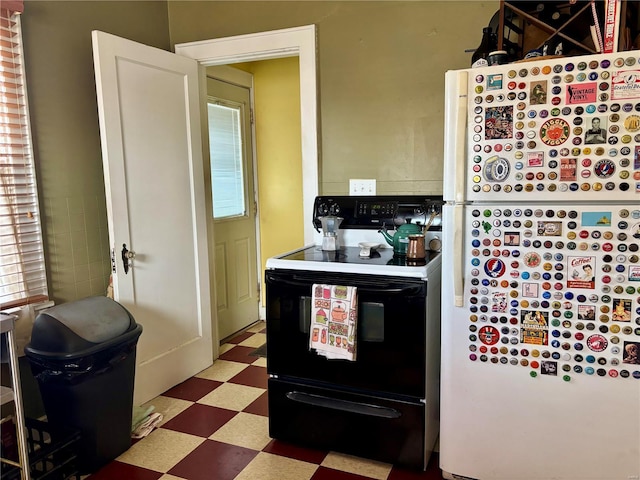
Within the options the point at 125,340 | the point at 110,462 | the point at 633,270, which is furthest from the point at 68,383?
the point at 633,270

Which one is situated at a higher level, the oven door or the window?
the window

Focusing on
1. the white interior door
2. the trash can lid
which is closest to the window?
the white interior door

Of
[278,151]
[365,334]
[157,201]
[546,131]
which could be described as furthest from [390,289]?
[278,151]

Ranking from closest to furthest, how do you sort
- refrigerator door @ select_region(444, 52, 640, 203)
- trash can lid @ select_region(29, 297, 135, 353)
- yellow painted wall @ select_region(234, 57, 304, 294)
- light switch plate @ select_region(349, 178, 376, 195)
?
refrigerator door @ select_region(444, 52, 640, 203)
trash can lid @ select_region(29, 297, 135, 353)
light switch plate @ select_region(349, 178, 376, 195)
yellow painted wall @ select_region(234, 57, 304, 294)

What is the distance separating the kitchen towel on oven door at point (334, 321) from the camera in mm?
2033

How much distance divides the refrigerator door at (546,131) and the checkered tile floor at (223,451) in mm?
1271

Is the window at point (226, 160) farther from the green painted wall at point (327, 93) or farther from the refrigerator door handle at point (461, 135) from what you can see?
the refrigerator door handle at point (461, 135)

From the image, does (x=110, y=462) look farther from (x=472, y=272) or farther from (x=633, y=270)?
(x=633, y=270)

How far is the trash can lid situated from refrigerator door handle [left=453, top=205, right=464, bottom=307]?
58.3 inches

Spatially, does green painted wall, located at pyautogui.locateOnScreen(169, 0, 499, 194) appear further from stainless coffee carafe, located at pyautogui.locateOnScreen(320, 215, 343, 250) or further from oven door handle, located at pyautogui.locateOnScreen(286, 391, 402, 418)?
Answer: oven door handle, located at pyautogui.locateOnScreen(286, 391, 402, 418)

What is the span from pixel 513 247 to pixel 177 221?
1930 mm

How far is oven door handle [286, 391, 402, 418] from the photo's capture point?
2057mm

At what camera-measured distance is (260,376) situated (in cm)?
305

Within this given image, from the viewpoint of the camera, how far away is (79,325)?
204cm
